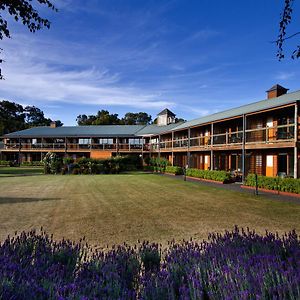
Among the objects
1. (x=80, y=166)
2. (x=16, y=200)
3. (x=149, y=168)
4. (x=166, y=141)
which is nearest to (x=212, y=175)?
(x=166, y=141)

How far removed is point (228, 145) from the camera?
24922 mm

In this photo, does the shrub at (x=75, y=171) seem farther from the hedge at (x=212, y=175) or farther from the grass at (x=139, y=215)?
the grass at (x=139, y=215)

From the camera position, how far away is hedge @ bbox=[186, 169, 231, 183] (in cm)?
2303

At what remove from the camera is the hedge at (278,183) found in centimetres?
1602

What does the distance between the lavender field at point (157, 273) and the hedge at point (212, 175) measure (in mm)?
18759

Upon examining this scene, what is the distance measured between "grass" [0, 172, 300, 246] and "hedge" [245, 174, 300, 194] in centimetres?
222

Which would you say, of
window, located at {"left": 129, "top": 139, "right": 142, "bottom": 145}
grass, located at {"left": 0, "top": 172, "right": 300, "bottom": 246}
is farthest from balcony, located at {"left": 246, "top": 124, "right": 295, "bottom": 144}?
window, located at {"left": 129, "top": 139, "right": 142, "bottom": 145}

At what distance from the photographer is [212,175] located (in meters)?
24.8

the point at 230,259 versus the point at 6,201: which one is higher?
the point at 230,259

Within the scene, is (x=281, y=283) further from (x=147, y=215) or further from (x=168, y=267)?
(x=147, y=215)

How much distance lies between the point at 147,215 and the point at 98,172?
25090 millimetres

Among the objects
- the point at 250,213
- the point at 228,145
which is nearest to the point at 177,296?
the point at 250,213

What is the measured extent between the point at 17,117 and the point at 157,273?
359 feet

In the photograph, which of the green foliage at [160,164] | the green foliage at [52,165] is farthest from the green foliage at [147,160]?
the green foliage at [52,165]
